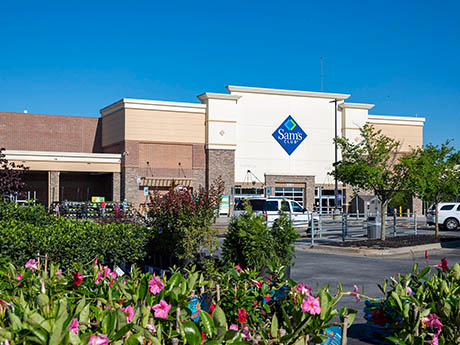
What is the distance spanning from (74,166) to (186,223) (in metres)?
40.5

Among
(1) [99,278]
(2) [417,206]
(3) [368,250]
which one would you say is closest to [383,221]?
(3) [368,250]

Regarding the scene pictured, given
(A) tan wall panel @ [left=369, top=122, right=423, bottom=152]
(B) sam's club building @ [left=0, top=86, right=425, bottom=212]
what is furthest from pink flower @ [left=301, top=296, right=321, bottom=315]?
(A) tan wall panel @ [left=369, top=122, right=423, bottom=152]

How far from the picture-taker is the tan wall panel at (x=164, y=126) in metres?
48.3

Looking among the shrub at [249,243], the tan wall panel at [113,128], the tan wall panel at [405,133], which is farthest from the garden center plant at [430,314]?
the tan wall panel at [405,133]

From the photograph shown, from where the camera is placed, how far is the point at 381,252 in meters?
18.5

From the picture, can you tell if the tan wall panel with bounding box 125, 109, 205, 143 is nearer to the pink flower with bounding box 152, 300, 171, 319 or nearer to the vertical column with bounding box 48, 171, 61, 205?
the vertical column with bounding box 48, 171, 61, 205

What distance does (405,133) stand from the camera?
58.6 metres

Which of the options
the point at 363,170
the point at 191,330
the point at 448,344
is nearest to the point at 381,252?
the point at 363,170

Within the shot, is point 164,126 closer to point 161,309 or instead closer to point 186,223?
point 186,223

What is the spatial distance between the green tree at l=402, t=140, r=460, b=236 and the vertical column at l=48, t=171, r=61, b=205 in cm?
3206

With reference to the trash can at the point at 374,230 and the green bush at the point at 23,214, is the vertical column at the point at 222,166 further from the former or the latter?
the green bush at the point at 23,214

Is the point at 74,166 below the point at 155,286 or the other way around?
the other way around

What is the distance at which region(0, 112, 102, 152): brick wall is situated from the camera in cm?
5216

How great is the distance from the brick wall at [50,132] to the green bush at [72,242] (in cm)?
4553
